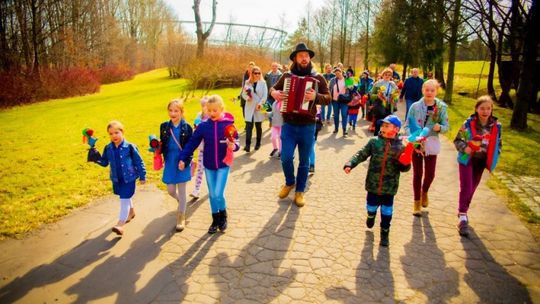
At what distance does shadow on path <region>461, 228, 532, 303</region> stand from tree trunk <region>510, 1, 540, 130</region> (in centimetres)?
1089

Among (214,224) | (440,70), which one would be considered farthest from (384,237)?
(440,70)

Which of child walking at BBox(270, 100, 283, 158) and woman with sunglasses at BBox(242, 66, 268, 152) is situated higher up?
woman with sunglasses at BBox(242, 66, 268, 152)

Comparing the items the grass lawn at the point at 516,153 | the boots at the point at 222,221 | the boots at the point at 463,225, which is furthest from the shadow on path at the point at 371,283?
the grass lawn at the point at 516,153

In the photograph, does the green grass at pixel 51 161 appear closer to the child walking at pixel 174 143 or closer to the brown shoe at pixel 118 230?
the brown shoe at pixel 118 230

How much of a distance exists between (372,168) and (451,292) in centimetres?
162

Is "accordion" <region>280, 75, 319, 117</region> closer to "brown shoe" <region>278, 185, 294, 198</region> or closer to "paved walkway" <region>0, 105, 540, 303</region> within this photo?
"brown shoe" <region>278, 185, 294, 198</region>

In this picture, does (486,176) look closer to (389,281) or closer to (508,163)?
(508,163)

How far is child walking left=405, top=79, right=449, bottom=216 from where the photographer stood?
518cm

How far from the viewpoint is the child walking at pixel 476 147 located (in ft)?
15.5

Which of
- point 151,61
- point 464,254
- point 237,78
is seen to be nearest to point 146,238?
point 464,254

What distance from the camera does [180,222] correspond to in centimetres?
507

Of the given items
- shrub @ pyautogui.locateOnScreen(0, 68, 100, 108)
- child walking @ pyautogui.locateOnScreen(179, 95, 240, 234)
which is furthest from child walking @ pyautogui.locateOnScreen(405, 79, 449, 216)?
shrub @ pyautogui.locateOnScreen(0, 68, 100, 108)

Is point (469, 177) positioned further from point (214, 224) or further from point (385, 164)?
point (214, 224)

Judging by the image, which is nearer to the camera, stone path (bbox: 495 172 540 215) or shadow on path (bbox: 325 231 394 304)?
shadow on path (bbox: 325 231 394 304)
